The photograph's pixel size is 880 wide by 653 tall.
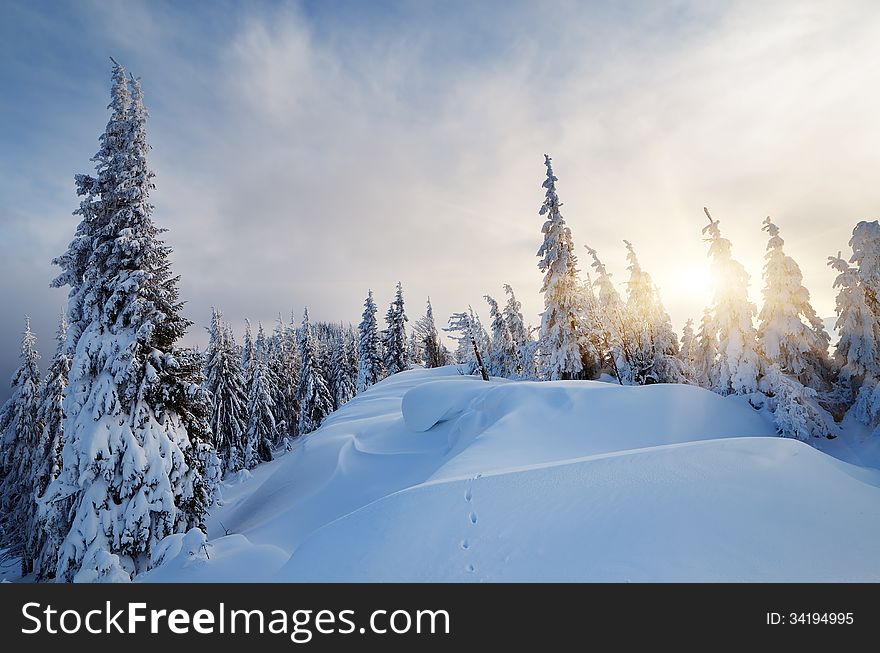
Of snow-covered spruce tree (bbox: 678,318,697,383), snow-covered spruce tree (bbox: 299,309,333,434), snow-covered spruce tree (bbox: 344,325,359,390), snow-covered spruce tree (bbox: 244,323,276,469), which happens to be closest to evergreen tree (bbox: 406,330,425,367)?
snow-covered spruce tree (bbox: 344,325,359,390)

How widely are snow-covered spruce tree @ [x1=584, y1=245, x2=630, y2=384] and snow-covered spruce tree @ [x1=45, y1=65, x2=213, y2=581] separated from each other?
22.2 meters

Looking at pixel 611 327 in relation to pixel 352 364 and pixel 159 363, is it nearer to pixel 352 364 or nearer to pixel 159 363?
pixel 159 363

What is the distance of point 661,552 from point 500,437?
571cm

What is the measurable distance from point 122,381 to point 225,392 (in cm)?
2547

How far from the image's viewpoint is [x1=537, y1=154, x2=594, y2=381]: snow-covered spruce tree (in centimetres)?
2383

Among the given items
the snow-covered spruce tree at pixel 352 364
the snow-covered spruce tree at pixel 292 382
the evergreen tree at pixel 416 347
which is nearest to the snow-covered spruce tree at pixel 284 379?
the snow-covered spruce tree at pixel 292 382

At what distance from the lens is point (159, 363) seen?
1138 centimetres

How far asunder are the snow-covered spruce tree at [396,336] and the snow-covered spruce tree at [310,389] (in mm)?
8783

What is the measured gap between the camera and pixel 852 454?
13039 millimetres

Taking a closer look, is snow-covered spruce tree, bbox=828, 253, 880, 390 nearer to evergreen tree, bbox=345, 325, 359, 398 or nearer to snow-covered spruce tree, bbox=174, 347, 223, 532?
snow-covered spruce tree, bbox=174, 347, 223, 532

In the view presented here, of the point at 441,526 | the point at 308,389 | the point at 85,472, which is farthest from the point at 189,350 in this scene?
the point at 308,389

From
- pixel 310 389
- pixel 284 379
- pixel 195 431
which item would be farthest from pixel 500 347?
pixel 195 431

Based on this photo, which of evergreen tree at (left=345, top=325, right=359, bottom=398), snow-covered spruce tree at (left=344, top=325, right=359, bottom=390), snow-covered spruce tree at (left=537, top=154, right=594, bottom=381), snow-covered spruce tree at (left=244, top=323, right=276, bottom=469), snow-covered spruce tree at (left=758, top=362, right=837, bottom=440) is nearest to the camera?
snow-covered spruce tree at (left=758, top=362, right=837, bottom=440)
